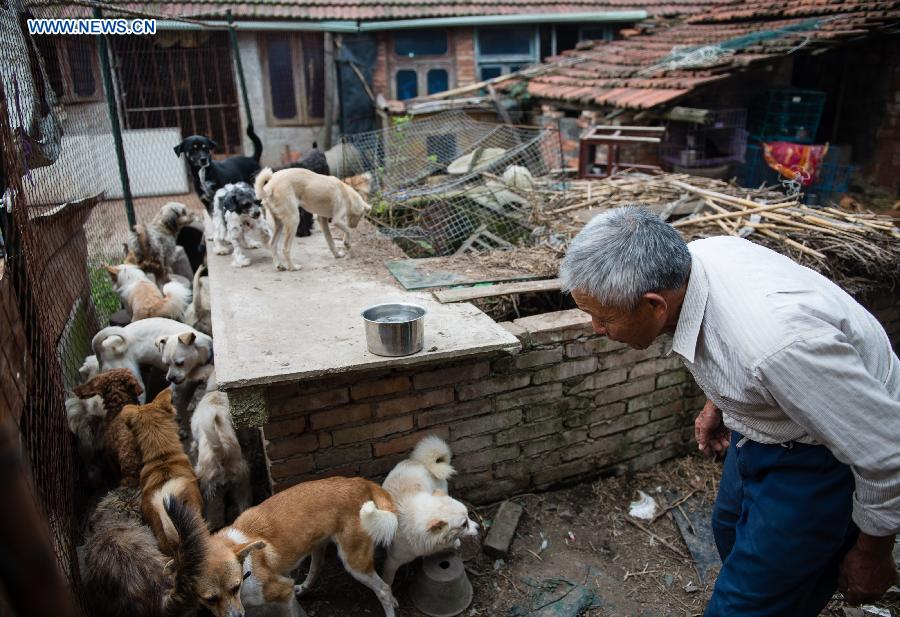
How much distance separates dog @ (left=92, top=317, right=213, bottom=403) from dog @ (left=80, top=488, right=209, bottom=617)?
1.44 m

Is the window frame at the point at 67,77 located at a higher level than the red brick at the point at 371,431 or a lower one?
higher

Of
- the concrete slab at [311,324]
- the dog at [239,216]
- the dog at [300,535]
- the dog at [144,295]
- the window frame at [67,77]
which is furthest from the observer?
the window frame at [67,77]

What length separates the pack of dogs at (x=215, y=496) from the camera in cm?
249

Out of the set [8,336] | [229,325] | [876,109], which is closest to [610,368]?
[229,325]

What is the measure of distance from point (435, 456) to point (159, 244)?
4.29 m

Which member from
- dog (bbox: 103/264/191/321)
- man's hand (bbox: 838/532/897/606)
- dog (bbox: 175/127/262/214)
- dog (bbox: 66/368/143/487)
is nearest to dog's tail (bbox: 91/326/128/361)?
dog (bbox: 66/368/143/487)

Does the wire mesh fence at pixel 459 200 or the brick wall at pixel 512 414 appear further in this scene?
the wire mesh fence at pixel 459 200

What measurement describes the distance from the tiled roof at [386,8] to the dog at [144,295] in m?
7.67

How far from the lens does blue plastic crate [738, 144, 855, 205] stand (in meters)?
9.72

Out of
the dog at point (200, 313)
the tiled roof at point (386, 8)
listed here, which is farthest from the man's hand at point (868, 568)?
the tiled roof at point (386, 8)

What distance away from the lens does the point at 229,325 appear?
3471mm

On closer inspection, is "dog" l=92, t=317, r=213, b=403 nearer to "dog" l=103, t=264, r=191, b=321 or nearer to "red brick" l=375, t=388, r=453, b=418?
"dog" l=103, t=264, r=191, b=321

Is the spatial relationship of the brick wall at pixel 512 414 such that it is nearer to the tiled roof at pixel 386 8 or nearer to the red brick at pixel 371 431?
the red brick at pixel 371 431

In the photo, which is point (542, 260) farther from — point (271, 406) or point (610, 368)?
point (271, 406)
